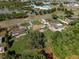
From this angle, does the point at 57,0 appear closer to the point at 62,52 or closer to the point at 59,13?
Result: the point at 59,13

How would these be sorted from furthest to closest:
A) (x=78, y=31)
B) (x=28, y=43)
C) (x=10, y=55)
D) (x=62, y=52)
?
(x=78, y=31), (x=28, y=43), (x=62, y=52), (x=10, y=55)

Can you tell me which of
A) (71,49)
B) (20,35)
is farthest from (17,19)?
(71,49)

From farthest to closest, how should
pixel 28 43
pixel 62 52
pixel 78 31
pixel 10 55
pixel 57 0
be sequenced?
1. pixel 57 0
2. pixel 78 31
3. pixel 28 43
4. pixel 62 52
5. pixel 10 55

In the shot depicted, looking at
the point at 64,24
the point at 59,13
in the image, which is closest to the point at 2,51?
the point at 64,24

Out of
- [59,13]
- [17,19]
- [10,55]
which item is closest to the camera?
[10,55]

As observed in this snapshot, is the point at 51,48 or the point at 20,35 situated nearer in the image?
the point at 51,48

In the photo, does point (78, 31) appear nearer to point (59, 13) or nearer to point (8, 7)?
point (59, 13)

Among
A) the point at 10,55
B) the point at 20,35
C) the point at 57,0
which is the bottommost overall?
the point at 57,0

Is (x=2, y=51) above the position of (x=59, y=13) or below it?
above

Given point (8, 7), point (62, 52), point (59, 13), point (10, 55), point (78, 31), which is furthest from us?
point (8, 7)
